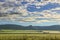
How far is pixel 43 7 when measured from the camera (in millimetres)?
1488

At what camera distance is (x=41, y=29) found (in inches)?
57.4

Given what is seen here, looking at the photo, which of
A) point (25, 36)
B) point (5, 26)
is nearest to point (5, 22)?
point (5, 26)

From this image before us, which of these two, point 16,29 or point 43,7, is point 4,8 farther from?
point 43,7

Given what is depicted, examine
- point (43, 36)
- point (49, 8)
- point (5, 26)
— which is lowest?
point (43, 36)

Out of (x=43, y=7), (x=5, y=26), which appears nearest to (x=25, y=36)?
(x=5, y=26)

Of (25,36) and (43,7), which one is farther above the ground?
(43,7)

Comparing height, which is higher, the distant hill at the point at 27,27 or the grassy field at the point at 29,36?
the distant hill at the point at 27,27

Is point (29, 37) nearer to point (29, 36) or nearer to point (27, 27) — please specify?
point (29, 36)

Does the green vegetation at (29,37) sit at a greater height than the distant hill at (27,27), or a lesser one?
lesser

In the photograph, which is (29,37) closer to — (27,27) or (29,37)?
(29,37)

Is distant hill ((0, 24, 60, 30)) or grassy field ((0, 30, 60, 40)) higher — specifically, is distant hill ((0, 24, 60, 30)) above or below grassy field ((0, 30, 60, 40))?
above

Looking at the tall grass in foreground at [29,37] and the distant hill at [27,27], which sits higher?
the distant hill at [27,27]

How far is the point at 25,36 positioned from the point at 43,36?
0.59ft

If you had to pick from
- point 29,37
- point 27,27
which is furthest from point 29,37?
point 27,27
